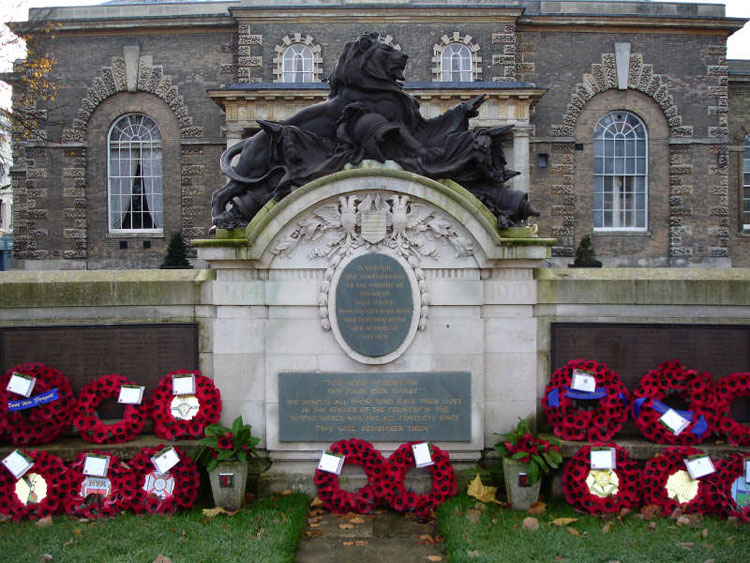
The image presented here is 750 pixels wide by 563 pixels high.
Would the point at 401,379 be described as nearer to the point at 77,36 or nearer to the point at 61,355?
the point at 61,355

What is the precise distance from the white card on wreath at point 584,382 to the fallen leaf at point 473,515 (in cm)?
145

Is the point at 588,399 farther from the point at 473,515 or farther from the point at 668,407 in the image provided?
the point at 473,515

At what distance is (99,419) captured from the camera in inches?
241

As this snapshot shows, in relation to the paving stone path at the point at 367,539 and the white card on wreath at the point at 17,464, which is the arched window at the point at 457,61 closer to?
the paving stone path at the point at 367,539

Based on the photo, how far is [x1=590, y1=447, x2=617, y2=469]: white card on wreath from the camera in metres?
5.59

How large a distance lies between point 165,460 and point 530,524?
10.5 feet

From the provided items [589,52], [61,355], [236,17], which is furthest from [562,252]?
[61,355]

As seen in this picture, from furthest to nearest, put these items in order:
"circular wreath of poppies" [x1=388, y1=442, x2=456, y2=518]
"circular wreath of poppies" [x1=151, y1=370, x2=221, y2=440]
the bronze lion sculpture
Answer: the bronze lion sculpture
"circular wreath of poppies" [x1=151, y1=370, x2=221, y2=440]
"circular wreath of poppies" [x1=388, y1=442, x2=456, y2=518]

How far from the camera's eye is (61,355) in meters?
6.19

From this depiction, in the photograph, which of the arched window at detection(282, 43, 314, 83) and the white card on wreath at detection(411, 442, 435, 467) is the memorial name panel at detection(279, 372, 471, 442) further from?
the arched window at detection(282, 43, 314, 83)

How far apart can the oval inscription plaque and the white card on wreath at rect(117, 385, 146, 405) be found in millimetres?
1988

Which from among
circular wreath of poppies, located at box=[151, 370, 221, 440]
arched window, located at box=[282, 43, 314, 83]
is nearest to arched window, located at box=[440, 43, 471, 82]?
arched window, located at box=[282, 43, 314, 83]

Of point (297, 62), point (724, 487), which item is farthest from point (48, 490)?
point (297, 62)

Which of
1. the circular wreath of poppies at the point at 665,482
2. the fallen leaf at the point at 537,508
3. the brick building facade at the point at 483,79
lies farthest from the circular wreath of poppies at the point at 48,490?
the brick building facade at the point at 483,79
